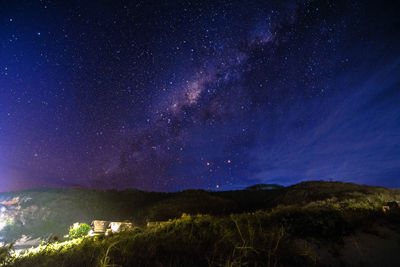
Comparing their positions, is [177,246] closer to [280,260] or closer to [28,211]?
[280,260]

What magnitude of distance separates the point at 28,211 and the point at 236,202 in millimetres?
28504

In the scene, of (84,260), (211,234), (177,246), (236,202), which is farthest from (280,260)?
(236,202)

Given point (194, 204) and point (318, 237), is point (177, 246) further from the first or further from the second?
point (194, 204)

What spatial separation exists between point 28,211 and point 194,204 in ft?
72.2

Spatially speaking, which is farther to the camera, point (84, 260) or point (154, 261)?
point (84, 260)

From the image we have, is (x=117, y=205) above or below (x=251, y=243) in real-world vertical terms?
below

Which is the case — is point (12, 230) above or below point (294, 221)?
below

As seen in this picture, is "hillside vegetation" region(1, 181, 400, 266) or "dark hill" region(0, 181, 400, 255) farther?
"dark hill" region(0, 181, 400, 255)

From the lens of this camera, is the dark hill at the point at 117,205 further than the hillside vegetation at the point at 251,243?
Yes

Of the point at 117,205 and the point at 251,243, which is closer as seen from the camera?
the point at 251,243

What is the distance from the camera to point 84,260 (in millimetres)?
3053

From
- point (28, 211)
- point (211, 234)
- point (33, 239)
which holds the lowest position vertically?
point (33, 239)

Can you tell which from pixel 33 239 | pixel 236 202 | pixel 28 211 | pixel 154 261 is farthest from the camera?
pixel 236 202

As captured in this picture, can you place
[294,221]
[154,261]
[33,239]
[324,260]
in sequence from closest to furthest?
1. [154,261]
2. [324,260]
3. [294,221]
4. [33,239]
